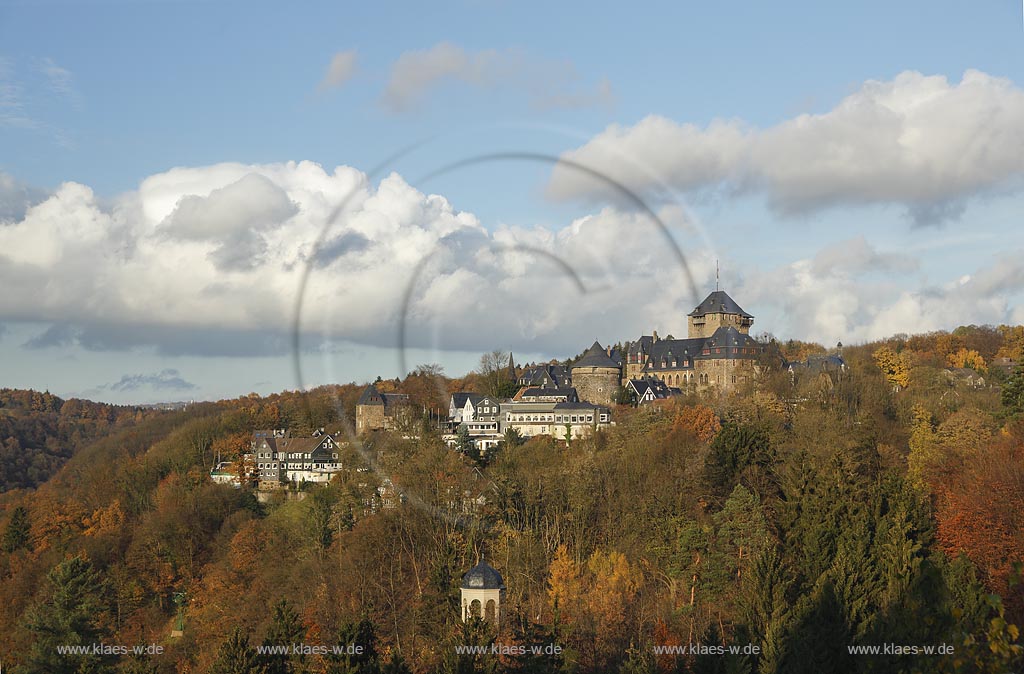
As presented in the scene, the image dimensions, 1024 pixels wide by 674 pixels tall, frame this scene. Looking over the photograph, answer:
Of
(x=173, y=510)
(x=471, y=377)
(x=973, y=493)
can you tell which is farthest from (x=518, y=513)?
(x=471, y=377)

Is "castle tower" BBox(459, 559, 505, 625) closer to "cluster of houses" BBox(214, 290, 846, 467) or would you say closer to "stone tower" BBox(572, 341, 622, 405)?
"cluster of houses" BBox(214, 290, 846, 467)

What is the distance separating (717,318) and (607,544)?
107 ft

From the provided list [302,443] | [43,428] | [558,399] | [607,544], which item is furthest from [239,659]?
[43,428]

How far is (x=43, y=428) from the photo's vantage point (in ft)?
371

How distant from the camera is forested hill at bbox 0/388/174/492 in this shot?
313ft

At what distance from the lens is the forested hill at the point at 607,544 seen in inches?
979

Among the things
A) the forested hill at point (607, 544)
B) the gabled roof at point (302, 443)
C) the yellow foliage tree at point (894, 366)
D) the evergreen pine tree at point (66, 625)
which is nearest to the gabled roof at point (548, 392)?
the forested hill at point (607, 544)

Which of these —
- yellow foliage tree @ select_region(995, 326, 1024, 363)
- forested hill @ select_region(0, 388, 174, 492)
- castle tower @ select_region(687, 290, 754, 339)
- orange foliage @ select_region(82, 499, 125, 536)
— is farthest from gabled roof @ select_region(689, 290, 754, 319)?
forested hill @ select_region(0, 388, 174, 492)

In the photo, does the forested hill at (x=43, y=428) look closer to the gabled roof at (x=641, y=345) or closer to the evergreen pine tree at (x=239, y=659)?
the gabled roof at (x=641, y=345)

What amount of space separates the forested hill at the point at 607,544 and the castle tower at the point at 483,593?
378mm

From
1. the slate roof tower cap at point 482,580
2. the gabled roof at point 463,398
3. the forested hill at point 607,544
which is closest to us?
the forested hill at point 607,544

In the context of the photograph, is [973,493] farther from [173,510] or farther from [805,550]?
[173,510]

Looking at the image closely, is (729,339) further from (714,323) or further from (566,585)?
(566,585)

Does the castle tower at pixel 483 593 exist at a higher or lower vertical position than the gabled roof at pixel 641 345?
lower
